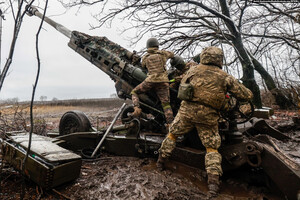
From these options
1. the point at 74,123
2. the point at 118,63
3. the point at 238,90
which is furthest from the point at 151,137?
the point at 118,63

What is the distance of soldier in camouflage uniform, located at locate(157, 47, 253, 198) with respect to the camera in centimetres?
247

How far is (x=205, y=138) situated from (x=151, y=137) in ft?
3.83

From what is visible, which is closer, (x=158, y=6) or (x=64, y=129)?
(x=64, y=129)

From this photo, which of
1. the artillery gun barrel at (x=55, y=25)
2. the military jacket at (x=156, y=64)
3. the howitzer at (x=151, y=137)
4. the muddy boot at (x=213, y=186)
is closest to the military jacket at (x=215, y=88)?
the howitzer at (x=151, y=137)

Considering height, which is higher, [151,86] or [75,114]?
[151,86]

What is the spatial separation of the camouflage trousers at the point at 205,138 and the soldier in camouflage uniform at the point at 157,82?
2.66 feet

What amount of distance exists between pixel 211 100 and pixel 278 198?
4.37 ft

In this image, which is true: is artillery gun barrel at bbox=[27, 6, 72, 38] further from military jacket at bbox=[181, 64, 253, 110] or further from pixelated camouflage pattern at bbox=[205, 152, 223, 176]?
pixelated camouflage pattern at bbox=[205, 152, 223, 176]

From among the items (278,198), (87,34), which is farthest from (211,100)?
(87,34)

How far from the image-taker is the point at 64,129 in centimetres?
439

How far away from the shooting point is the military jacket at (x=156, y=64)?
3705 mm

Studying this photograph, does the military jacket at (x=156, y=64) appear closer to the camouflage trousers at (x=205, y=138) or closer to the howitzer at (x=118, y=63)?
the howitzer at (x=118, y=63)

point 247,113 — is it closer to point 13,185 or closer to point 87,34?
point 13,185

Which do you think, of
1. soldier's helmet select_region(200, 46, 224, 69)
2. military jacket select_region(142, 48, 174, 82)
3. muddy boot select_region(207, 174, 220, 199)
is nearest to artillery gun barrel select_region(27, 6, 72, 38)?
military jacket select_region(142, 48, 174, 82)
